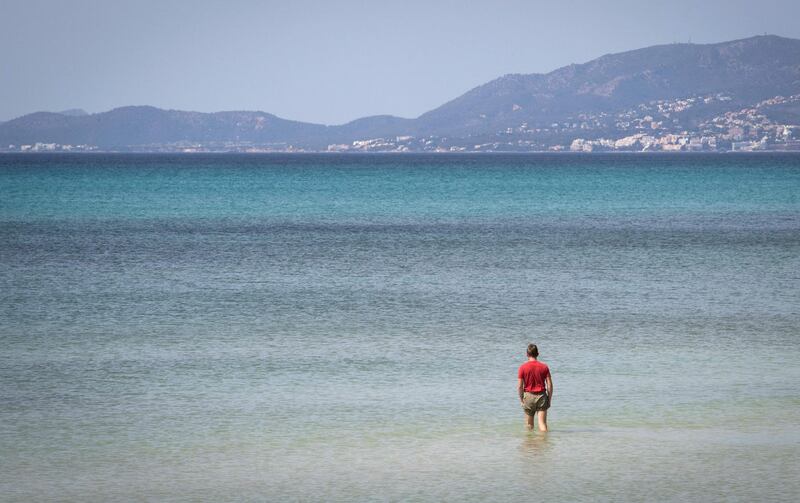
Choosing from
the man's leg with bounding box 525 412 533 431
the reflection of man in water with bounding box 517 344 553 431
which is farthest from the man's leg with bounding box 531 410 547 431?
the man's leg with bounding box 525 412 533 431

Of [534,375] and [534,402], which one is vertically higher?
[534,375]

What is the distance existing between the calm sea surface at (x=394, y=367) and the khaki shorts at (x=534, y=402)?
476 millimetres

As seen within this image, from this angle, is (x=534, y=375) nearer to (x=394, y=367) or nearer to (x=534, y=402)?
(x=534, y=402)

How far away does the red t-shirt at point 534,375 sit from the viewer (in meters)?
17.1

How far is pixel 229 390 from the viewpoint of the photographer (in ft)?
66.3

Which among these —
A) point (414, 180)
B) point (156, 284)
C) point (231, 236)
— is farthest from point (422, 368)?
point (414, 180)

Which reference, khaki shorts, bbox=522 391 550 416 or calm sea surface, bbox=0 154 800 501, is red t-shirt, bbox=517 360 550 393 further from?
calm sea surface, bbox=0 154 800 501

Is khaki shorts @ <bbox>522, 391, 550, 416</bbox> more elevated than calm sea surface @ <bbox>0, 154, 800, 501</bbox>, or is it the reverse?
khaki shorts @ <bbox>522, 391, 550, 416</bbox>

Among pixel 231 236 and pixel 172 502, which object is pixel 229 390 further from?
pixel 231 236

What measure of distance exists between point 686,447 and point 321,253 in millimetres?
28985

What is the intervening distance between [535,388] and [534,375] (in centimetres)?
20

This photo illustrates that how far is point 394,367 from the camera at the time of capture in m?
22.0

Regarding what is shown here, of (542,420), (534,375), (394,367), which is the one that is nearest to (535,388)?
(534,375)

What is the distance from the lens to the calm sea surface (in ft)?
50.6
